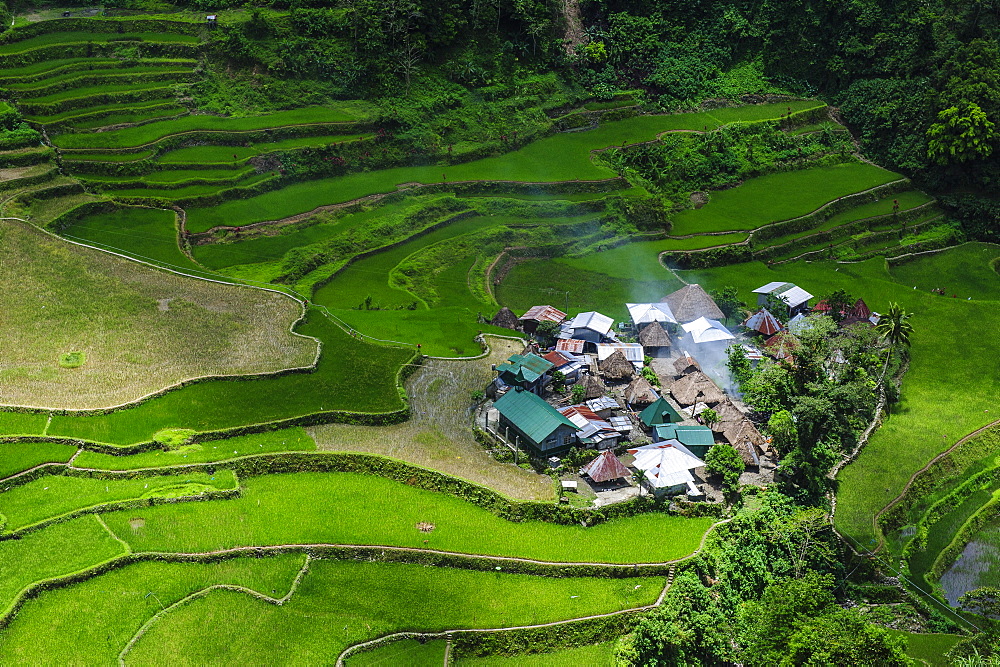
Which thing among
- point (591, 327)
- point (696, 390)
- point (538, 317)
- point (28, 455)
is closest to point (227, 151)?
point (538, 317)

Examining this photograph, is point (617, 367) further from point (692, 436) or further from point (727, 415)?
point (692, 436)

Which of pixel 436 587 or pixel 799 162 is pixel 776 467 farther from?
pixel 799 162

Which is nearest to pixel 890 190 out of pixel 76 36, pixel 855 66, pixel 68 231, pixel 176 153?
pixel 855 66

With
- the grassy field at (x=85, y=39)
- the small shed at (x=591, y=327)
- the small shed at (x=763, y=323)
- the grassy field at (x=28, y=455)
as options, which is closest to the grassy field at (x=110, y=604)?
the grassy field at (x=28, y=455)

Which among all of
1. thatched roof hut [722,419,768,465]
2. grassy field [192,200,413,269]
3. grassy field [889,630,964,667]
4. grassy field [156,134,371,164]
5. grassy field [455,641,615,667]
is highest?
grassy field [156,134,371,164]

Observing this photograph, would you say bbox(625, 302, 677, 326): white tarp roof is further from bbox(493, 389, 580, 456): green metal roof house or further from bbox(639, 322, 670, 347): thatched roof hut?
bbox(493, 389, 580, 456): green metal roof house

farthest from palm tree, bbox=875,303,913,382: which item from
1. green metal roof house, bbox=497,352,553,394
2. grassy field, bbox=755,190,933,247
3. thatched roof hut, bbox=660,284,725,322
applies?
green metal roof house, bbox=497,352,553,394

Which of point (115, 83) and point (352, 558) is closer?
point (352, 558)

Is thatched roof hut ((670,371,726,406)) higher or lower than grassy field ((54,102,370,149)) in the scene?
Answer: lower
